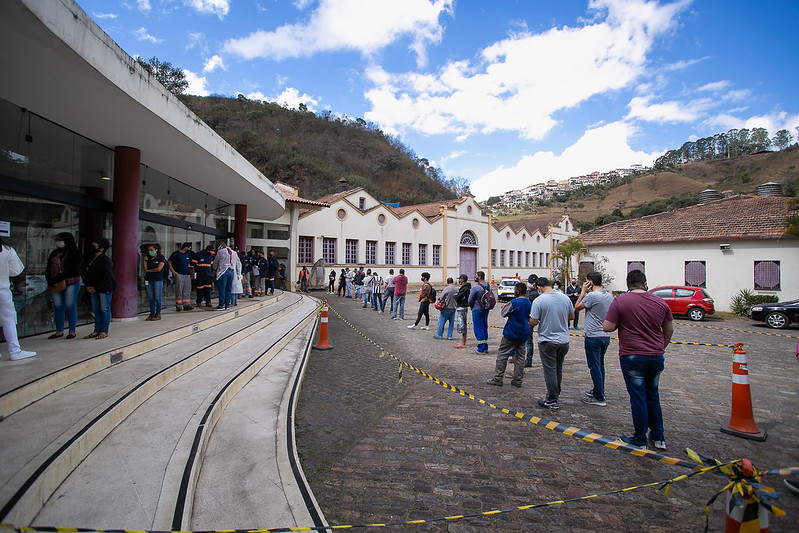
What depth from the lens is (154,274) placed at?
26.2ft

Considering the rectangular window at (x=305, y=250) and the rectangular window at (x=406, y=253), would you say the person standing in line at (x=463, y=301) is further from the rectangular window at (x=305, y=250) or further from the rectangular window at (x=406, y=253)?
the rectangular window at (x=406, y=253)

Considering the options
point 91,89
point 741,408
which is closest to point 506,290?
point 741,408

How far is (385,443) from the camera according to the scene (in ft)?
14.2

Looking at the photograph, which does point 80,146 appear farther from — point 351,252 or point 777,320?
point 351,252

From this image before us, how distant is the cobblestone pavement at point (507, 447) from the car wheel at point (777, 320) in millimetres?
8638

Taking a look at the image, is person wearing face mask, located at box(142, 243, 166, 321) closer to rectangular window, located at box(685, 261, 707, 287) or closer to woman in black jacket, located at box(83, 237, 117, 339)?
woman in black jacket, located at box(83, 237, 117, 339)

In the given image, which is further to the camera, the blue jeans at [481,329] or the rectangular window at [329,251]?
the rectangular window at [329,251]

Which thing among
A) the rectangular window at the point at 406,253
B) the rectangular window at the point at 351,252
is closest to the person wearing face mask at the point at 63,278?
the rectangular window at the point at 351,252

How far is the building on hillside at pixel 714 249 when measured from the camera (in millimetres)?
19062

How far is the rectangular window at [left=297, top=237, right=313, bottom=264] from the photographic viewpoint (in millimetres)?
26375

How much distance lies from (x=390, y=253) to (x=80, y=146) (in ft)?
80.8

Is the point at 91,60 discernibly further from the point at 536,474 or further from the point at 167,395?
the point at 536,474

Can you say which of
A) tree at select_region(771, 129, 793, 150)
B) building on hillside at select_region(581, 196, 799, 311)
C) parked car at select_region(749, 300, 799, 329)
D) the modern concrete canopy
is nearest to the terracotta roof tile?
building on hillside at select_region(581, 196, 799, 311)

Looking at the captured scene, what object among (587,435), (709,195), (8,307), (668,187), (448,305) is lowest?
(587,435)
